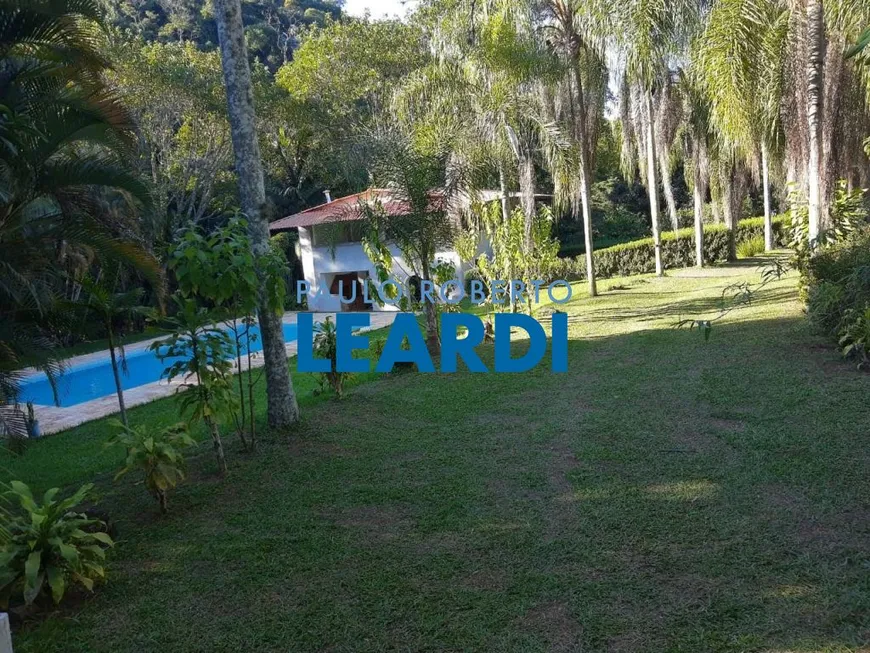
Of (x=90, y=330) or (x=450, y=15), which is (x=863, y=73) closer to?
(x=450, y=15)

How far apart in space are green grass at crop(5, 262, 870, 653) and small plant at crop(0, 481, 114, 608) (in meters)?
0.19

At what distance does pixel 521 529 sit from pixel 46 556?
2.94 m

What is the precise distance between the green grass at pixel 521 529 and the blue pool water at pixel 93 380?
22.5ft

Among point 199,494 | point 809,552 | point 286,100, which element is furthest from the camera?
point 286,100

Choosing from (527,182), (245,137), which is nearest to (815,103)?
(527,182)

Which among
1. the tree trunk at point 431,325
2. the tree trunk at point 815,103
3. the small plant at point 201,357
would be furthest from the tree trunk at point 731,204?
the small plant at point 201,357

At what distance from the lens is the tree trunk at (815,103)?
32.5ft

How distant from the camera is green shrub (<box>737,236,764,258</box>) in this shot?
26531 mm

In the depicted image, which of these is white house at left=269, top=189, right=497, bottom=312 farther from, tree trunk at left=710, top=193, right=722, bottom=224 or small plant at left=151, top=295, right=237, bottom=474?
small plant at left=151, top=295, right=237, bottom=474

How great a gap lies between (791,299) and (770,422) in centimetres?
834

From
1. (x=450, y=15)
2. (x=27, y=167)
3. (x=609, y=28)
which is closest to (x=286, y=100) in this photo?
(x=450, y=15)

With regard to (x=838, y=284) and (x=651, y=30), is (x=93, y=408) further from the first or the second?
(x=651, y=30)

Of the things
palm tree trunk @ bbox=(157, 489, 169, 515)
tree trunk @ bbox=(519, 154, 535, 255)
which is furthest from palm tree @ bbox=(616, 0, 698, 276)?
palm tree trunk @ bbox=(157, 489, 169, 515)

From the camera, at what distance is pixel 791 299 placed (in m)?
13.6
